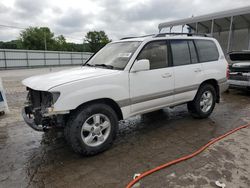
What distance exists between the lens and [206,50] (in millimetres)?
4652

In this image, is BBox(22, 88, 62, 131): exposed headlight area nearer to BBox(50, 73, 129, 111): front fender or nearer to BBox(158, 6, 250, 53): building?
BBox(50, 73, 129, 111): front fender

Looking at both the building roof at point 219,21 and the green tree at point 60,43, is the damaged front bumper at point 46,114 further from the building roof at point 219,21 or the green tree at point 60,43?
the green tree at point 60,43

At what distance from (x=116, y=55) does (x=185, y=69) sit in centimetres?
152

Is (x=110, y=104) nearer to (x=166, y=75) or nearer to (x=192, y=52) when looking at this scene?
(x=166, y=75)

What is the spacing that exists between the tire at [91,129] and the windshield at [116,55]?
33.3 inches

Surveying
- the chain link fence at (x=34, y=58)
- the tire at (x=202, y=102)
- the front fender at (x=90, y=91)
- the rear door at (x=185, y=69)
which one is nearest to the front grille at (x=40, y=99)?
the front fender at (x=90, y=91)

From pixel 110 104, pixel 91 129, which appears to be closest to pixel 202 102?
pixel 110 104

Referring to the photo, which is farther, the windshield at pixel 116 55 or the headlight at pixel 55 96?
the windshield at pixel 116 55

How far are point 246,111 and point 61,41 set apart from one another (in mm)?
71857

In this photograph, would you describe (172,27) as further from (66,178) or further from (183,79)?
(66,178)

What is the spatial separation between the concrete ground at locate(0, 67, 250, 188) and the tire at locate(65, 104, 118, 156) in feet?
0.62

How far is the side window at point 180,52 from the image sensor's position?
3.98m

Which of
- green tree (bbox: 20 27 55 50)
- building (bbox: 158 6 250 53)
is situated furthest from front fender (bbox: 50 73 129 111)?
green tree (bbox: 20 27 55 50)

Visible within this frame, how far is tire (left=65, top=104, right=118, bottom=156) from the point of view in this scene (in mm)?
2807
